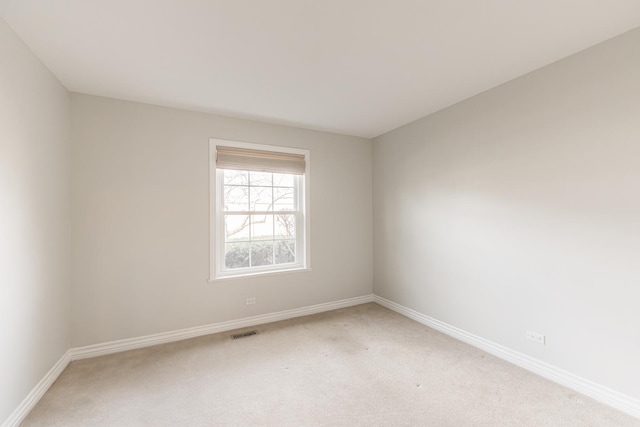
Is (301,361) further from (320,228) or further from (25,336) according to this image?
(25,336)

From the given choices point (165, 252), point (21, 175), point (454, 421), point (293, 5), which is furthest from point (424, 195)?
point (21, 175)

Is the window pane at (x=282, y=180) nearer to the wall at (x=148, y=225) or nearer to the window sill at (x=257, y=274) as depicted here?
the wall at (x=148, y=225)

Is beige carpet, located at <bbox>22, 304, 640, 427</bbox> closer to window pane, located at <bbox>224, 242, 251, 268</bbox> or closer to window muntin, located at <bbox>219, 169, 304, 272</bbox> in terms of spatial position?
window pane, located at <bbox>224, 242, 251, 268</bbox>

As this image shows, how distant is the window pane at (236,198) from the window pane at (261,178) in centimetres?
14

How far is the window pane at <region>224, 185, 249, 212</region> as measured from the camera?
3.31m

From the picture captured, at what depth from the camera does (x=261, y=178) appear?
11.5 ft

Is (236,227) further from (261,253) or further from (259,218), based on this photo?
(261,253)

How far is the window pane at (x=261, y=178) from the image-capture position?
3455 millimetres

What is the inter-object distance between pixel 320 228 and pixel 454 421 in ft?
8.23

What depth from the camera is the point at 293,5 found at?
61.4 inches

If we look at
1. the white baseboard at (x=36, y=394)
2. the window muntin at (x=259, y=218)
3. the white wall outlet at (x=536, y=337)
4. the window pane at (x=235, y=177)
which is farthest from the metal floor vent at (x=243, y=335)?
the white wall outlet at (x=536, y=337)

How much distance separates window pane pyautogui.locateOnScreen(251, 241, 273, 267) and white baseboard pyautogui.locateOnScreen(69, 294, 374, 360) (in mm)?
658

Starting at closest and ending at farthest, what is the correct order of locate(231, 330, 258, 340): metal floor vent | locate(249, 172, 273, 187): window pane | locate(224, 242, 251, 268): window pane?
locate(231, 330, 258, 340): metal floor vent, locate(224, 242, 251, 268): window pane, locate(249, 172, 273, 187): window pane

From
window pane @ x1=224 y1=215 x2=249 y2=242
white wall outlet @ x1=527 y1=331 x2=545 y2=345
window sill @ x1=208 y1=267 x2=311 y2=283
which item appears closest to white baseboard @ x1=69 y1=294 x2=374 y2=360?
window sill @ x1=208 y1=267 x2=311 y2=283
